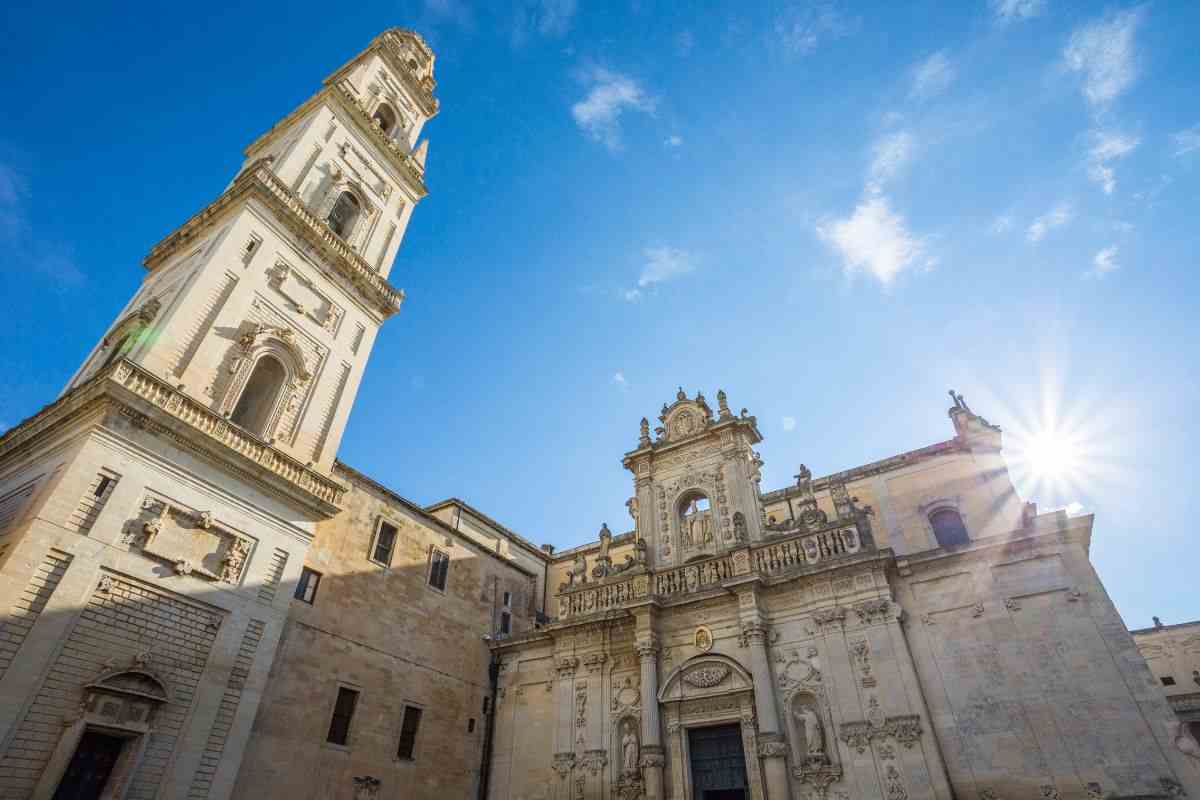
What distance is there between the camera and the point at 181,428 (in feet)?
50.7

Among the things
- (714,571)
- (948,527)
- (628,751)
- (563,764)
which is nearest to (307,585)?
(563,764)

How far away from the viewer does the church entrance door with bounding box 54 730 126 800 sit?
11891mm

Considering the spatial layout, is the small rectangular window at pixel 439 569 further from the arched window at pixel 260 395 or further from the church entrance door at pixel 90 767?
the church entrance door at pixel 90 767

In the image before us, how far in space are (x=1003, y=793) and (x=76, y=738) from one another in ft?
61.2

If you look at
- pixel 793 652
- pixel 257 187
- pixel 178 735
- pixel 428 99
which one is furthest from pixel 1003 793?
pixel 428 99

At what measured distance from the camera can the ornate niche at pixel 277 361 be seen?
17.9m

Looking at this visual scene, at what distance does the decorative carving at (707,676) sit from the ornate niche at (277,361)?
45.8 feet

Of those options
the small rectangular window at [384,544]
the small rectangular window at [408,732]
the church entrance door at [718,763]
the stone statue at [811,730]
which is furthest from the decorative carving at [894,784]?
the small rectangular window at [384,544]

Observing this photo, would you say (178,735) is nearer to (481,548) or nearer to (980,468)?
(481,548)

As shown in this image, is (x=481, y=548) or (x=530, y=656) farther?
(x=481, y=548)

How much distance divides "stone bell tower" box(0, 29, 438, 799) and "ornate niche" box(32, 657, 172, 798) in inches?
1.2

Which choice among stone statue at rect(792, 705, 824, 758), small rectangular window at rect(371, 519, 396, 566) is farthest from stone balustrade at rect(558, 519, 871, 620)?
small rectangular window at rect(371, 519, 396, 566)

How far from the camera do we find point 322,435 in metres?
20.0

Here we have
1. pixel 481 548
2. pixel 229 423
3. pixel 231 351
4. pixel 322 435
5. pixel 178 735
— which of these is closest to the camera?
pixel 178 735
